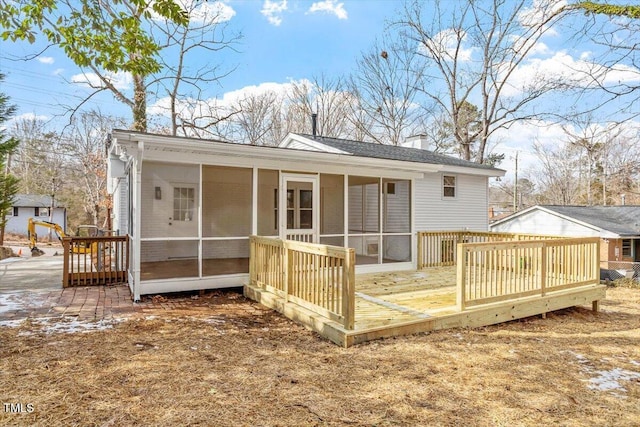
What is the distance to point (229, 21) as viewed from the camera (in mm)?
14844

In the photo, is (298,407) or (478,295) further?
(478,295)

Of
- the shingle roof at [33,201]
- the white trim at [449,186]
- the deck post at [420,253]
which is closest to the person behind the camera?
the deck post at [420,253]

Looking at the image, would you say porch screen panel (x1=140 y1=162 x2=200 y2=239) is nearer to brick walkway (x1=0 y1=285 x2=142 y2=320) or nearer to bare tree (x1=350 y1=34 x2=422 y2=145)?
brick walkway (x1=0 y1=285 x2=142 y2=320)

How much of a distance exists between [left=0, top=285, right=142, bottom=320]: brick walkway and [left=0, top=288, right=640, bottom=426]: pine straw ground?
60 cm

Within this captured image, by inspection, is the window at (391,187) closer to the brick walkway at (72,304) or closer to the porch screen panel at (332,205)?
the porch screen panel at (332,205)

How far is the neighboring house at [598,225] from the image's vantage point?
14758 millimetres

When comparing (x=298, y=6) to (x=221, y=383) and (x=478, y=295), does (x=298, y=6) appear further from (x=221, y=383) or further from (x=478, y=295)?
(x=221, y=383)

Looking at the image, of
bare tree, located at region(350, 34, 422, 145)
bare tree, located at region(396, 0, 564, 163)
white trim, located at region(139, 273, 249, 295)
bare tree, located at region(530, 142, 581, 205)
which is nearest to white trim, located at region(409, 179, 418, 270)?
white trim, located at region(139, 273, 249, 295)

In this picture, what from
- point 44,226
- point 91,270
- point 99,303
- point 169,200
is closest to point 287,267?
point 169,200

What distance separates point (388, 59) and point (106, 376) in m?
22.6

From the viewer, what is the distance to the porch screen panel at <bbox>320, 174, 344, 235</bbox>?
303 inches

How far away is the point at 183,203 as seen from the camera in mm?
6727

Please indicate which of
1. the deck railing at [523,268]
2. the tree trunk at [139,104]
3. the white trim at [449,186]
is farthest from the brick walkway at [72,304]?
the tree trunk at [139,104]

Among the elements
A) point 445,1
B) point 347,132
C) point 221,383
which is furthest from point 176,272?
point 445,1
